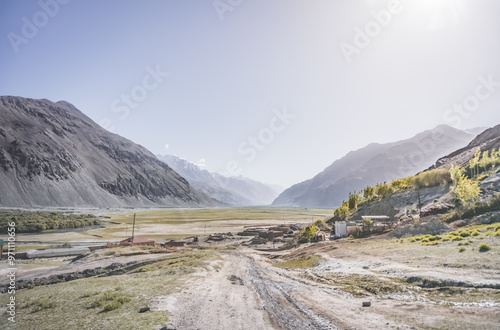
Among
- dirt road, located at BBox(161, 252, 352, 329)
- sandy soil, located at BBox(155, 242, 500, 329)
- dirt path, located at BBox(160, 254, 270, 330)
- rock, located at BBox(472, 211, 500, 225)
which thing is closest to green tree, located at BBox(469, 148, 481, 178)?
rock, located at BBox(472, 211, 500, 225)

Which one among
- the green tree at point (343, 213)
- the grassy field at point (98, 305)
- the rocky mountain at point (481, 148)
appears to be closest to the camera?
the grassy field at point (98, 305)

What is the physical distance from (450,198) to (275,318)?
59.4 m

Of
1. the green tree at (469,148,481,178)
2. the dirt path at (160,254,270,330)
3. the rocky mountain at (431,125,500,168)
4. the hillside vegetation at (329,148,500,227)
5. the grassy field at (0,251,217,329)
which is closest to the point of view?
the dirt path at (160,254,270,330)

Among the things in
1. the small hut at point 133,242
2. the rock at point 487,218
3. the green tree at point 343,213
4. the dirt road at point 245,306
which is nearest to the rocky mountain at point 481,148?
the green tree at point 343,213

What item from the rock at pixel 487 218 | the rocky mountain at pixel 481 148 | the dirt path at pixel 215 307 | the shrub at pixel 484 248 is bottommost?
the dirt path at pixel 215 307

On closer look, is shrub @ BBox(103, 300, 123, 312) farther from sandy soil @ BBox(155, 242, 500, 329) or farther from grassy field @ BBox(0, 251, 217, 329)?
sandy soil @ BBox(155, 242, 500, 329)

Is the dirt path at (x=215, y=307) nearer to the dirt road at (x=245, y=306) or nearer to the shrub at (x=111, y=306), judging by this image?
the dirt road at (x=245, y=306)

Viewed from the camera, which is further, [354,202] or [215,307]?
[354,202]

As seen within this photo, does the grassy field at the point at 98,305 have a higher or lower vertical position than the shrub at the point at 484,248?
lower

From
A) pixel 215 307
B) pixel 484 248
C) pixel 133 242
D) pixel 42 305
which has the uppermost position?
pixel 484 248

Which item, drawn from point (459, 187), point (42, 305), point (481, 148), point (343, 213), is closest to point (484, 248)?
point (459, 187)

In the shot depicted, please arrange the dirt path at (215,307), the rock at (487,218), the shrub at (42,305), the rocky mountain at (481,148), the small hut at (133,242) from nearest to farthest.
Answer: the dirt path at (215,307) → the shrub at (42,305) → the rock at (487,218) → the small hut at (133,242) → the rocky mountain at (481,148)

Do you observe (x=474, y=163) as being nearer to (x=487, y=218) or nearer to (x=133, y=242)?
(x=487, y=218)

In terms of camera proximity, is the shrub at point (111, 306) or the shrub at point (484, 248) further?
the shrub at point (484, 248)
